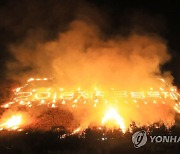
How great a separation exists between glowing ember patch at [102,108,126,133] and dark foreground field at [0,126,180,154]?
5.26 ft

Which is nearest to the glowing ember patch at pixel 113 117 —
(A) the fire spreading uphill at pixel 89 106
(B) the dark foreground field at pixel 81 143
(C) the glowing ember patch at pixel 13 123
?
(A) the fire spreading uphill at pixel 89 106

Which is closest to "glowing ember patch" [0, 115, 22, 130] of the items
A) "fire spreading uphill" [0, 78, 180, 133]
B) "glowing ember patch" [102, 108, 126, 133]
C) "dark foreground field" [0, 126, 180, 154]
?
"fire spreading uphill" [0, 78, 180, 133]

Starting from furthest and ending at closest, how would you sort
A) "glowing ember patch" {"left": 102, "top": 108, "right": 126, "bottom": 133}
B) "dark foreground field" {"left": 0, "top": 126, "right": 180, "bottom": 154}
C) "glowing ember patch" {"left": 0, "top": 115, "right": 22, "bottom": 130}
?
"glowing ember patch" {"left": 102, "top": 108, "right": 126, "bottom": 133} → "glowing ember patch" {"left": 0, "top": 115, "right": 22, "bottom": 130} → "dark foreground field" {"left": 0, "top": 126, "right": 180, "bottom": 154}

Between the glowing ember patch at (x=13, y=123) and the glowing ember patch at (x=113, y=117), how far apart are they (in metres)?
5.24

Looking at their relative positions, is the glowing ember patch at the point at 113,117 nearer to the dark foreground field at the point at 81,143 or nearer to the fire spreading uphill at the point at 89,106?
the fire spreading uphill at the point at 89,106

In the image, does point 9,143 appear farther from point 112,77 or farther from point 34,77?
point 34,77

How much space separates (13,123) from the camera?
2097 cm

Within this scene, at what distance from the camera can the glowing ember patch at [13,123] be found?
2030cm

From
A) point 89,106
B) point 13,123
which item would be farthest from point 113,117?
point 13,123

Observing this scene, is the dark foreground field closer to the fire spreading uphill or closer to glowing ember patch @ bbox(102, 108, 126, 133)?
the fire spreading uphill

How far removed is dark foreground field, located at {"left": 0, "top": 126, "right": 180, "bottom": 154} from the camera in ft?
53.5

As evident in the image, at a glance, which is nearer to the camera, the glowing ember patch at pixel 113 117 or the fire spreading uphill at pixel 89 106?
the glowing ember patch at pixel 113 117

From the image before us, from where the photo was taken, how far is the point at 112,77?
30.0 metres

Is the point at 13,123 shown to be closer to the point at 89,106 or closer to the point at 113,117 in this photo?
the point at 89,106
